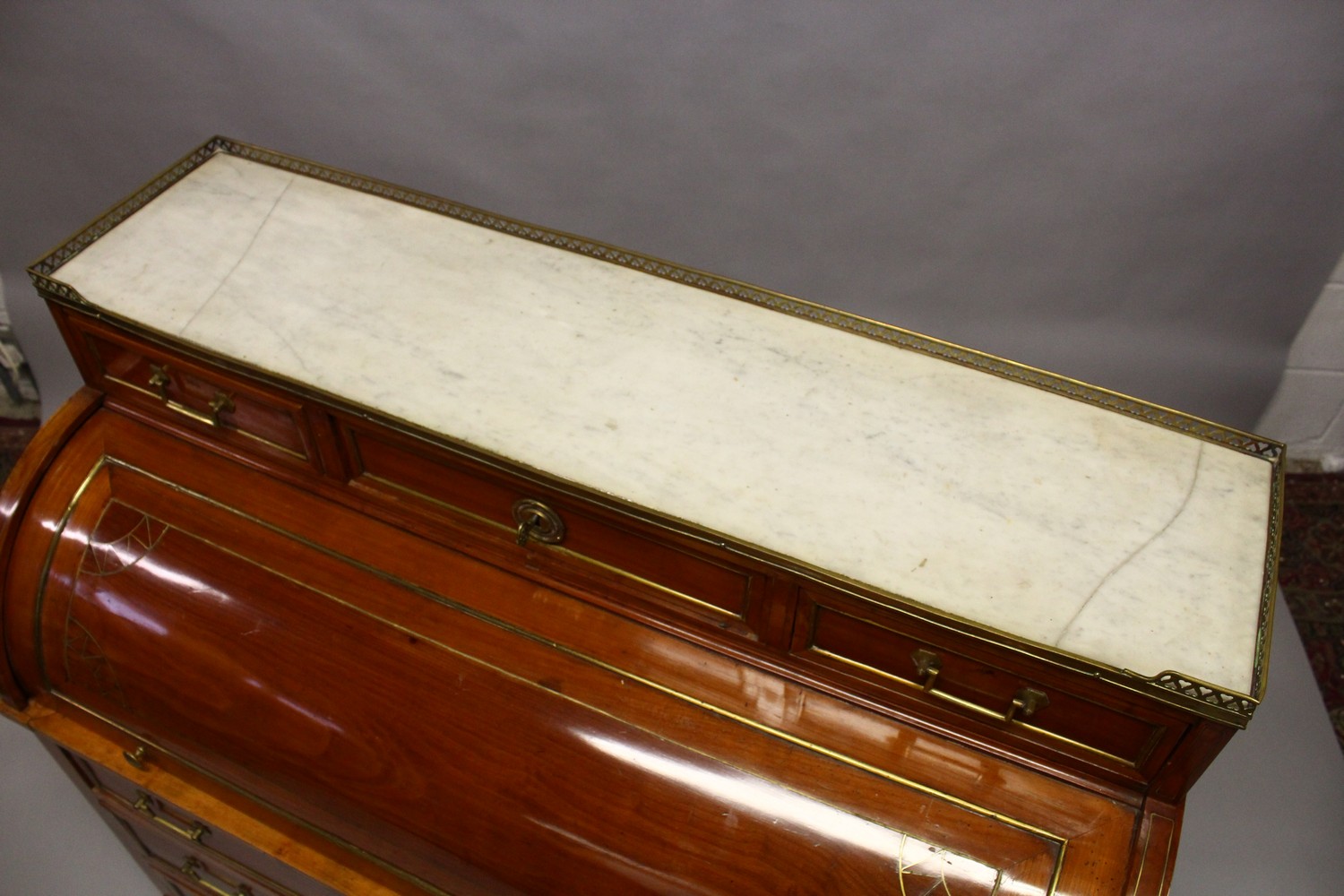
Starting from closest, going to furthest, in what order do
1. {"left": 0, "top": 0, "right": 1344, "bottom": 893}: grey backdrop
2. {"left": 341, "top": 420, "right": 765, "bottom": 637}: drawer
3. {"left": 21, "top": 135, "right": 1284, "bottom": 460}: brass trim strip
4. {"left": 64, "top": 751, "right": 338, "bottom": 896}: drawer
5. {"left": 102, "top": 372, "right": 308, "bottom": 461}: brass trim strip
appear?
{"left": 341, "top": 420, "right": 765, "bottom": 637}: drawer < {"left": 21, "top": 135, "right": 1284, "bottom": 460}: brass trim strip < {"left": 102, "top": 372, "right": 308, "bottom": 461}: brass trim strip < {"left": 64, "top": 751, "right": 338, "bottom": 896}: drawer < {"left": 0, "top": 0, "right": 1344, "bottom": 893}: grey backdrop

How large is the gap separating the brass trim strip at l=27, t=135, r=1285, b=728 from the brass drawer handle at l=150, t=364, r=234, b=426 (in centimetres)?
13

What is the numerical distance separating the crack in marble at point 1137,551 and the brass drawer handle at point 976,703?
10cm

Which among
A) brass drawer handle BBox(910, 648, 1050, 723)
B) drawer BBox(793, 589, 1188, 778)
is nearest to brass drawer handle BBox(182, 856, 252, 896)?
drawer BBox(793, 589, 1188, 778)

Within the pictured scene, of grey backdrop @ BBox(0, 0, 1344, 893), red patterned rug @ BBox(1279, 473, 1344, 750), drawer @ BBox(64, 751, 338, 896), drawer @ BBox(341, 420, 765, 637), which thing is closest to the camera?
drawer @ BBox(341, 420, 765, 637)

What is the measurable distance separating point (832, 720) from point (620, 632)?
360 millimetres

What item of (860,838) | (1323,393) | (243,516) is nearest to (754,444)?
(860,838)

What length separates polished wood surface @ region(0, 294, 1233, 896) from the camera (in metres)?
1.59

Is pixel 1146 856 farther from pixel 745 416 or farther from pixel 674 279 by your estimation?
pixel 674 279

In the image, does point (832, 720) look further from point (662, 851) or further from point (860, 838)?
point (662, 851)

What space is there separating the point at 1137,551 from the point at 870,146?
53.6 inches

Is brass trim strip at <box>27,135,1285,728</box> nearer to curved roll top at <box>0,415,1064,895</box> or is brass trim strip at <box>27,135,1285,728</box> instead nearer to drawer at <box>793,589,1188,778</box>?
drawer at <box>793,589,1188,778</box>

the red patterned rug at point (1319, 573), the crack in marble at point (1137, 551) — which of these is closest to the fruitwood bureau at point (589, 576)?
the crack in marble at point (1137, 551)

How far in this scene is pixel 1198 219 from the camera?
2.69 meters

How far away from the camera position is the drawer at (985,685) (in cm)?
152
